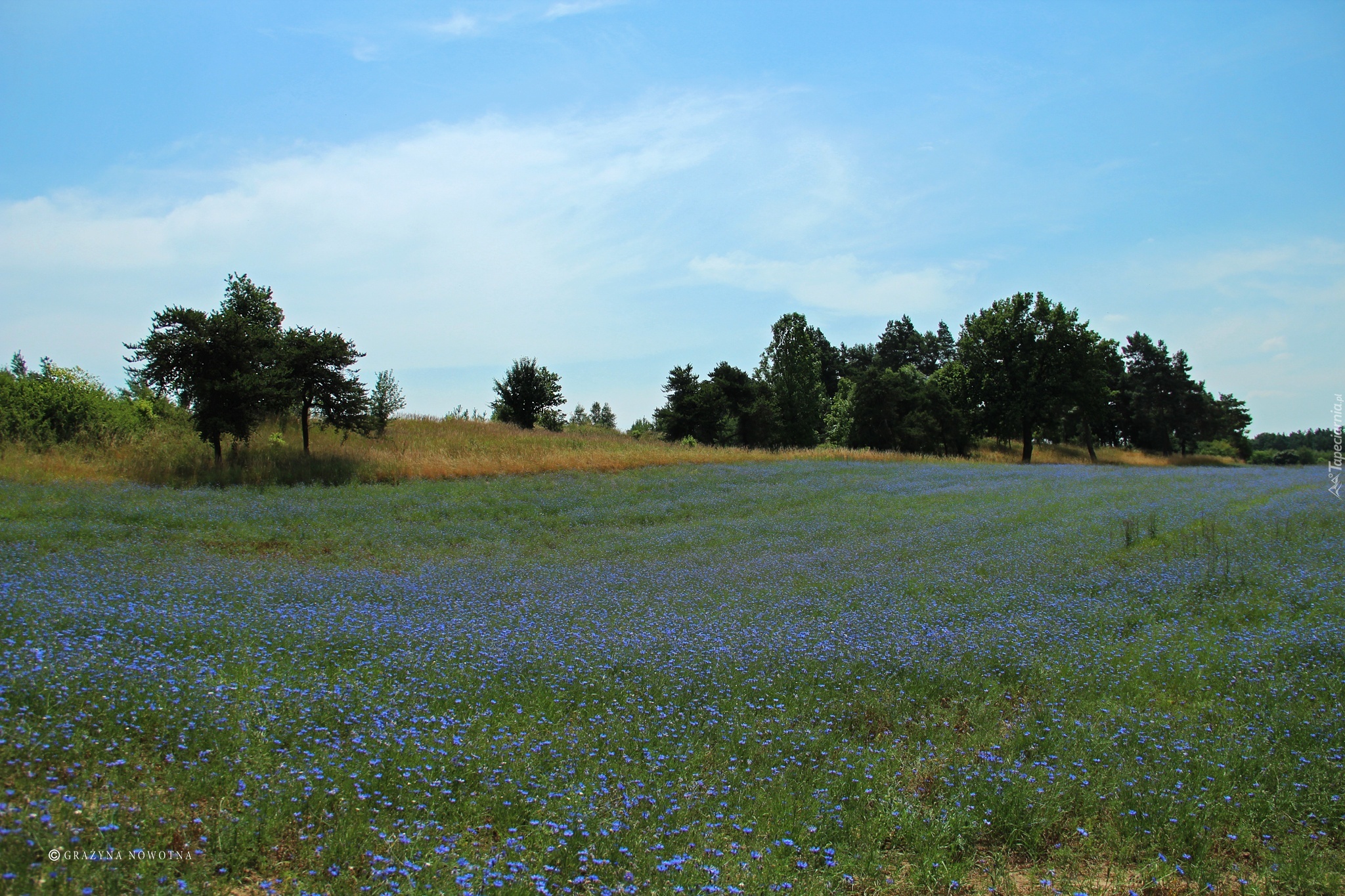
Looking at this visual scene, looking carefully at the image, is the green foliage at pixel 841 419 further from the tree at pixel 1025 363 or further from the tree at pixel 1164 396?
the tree at pixel 1164 396

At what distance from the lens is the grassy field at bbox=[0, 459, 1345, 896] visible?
3.80m

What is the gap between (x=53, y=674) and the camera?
490 cm

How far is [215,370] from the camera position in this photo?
76.9ft

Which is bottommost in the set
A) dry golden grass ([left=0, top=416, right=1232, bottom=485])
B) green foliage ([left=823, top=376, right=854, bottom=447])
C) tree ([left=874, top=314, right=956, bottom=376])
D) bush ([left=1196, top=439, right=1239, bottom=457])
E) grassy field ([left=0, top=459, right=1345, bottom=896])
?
grassy field ([left=0, top=459, right=1345, bottom=896])

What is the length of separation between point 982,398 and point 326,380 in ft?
152

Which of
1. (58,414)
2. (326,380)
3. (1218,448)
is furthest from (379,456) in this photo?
(1218,448)

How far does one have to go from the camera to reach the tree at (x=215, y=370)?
23.0 metres

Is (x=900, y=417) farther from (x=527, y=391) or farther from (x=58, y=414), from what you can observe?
(x=58, y=414)

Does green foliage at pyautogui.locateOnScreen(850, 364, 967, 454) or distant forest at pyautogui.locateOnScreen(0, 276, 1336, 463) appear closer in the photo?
distant forest at pyautogui.locateOnScreen(0, 276, 1336, 463)

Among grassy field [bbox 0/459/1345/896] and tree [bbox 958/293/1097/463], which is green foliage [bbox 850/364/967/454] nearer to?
tree [bbox 958/293/1097/463]

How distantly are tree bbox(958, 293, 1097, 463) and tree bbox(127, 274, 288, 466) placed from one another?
156ft

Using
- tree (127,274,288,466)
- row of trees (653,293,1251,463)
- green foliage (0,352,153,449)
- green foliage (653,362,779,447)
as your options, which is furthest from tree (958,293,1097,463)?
green foliage (0,352,153,449)

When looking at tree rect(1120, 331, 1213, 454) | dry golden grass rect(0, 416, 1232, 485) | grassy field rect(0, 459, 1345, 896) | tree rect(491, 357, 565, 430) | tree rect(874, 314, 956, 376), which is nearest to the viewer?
grassy field rect(0, 459, 1345, 896)

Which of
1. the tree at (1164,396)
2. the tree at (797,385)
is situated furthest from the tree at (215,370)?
the tree at (1164,396)
